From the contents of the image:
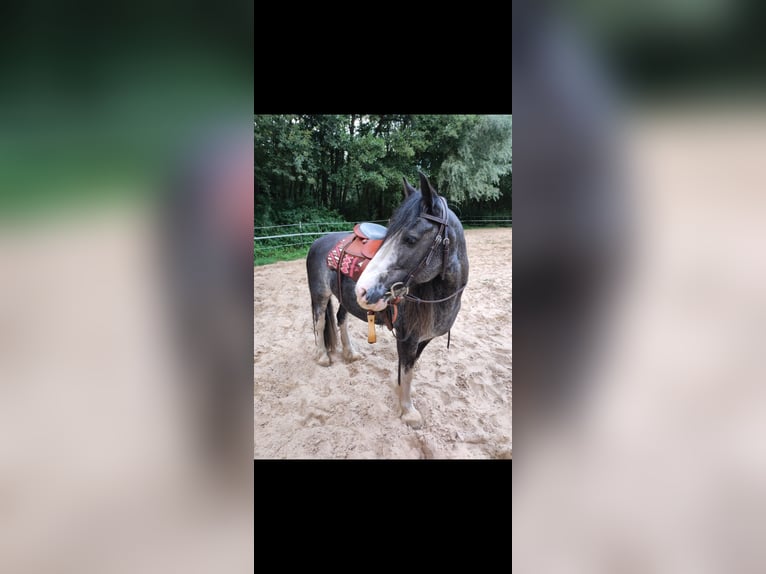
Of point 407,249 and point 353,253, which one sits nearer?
point 407,249

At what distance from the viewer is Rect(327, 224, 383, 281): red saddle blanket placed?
6.56 ft

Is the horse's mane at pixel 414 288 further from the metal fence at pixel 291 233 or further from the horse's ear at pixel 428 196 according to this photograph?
the metal fence at pixel 291 233

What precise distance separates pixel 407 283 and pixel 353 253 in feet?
1.48

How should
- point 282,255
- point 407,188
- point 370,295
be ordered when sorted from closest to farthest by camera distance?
point 370,295
point 407,188
point 282,255

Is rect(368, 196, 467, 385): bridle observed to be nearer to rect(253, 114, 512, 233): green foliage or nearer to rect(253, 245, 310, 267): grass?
rect(253, 114, 512, 233): green foliage

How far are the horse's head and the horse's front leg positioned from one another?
1.30 feet

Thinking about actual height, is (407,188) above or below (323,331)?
above
